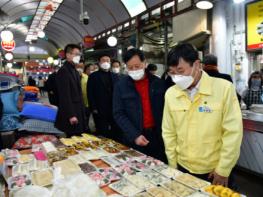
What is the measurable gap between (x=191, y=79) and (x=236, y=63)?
5508mm

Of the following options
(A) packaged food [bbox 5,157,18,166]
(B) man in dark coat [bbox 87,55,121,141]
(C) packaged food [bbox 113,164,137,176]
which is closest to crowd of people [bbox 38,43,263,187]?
(C) packaged food [bbox 113,164,137,176]

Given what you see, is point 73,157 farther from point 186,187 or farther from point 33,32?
point 33,32

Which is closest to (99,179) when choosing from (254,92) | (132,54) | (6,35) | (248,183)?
(132,54)

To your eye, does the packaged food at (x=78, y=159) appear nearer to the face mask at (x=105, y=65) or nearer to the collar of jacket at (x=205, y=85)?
the collar of jacket at (x=205, y=85)

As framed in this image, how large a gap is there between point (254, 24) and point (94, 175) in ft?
19.6

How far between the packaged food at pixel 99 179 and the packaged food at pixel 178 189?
0.40m

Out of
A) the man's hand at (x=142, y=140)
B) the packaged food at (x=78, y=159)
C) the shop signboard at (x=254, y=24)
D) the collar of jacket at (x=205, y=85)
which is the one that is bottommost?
the packaged food at (x=78, y=159)

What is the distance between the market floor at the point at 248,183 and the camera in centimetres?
393

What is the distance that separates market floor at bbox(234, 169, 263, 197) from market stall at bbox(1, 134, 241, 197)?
2.36 meters

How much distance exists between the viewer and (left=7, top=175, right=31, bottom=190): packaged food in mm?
1815

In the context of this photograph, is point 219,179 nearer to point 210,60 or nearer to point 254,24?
point 210,60

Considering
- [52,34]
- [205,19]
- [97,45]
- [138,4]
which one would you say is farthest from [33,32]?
[205,19]

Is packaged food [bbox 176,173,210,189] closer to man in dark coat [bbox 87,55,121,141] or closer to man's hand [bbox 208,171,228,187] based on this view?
man's hand [bbox 208,171,228,187]

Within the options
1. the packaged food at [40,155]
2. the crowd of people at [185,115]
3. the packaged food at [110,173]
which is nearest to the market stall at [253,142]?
the crowd of people at [185,115]
